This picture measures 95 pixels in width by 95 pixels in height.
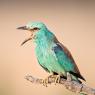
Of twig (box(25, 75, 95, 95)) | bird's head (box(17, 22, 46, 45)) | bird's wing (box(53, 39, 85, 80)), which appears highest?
bird's head (box(17, 22, 46, 45))

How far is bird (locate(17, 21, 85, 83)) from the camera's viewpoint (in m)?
1.98

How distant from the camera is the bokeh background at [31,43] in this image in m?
2.11

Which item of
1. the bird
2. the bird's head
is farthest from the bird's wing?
the bird's head

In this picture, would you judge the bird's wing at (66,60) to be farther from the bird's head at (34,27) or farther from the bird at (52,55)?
the bird's head at (34,27)

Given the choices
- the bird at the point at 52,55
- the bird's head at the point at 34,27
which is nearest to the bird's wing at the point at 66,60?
the bird at the point at 52,55

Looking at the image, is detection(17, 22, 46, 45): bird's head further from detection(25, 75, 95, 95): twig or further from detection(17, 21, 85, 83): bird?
detection(25, 75, 95, 95): twig

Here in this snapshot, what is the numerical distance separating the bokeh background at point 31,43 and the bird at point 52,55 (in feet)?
0.24

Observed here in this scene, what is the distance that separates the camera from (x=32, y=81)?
207cm

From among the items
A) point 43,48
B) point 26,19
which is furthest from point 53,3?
point 43,48

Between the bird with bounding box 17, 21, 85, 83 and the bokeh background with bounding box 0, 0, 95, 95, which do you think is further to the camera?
the bokeh background with bounding box 0, 0, 95, 95

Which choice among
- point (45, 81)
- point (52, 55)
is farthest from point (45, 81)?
point (52, 55)

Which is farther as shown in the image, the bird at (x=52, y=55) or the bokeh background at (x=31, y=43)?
the bokeh background at (x=31, y=43)

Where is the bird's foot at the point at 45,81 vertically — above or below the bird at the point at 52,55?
below

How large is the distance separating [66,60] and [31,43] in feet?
0.85
